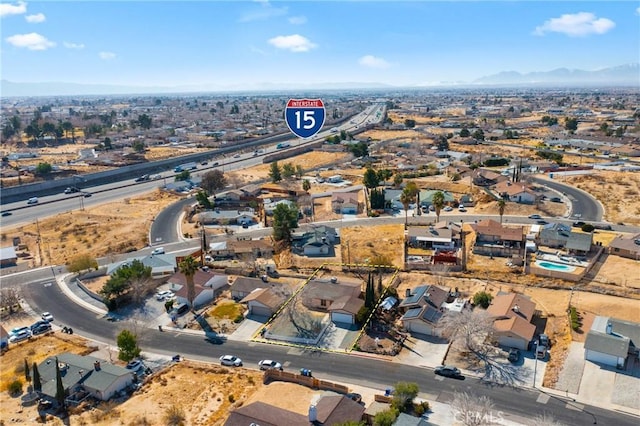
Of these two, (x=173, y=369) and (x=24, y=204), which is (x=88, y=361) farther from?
(x=24, y=204)

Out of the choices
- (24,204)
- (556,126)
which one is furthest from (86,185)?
(556,126)

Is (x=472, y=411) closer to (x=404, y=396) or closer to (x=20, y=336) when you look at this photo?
(x=404, y=396)

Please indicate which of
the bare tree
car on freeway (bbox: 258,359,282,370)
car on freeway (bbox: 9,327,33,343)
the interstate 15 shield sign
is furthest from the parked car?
the bare tree

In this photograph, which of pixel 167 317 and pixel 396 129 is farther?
pixel 396 129

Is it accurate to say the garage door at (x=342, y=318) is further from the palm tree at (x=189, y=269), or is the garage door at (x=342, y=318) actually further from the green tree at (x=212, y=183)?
the green tree at (x=212, y=183)

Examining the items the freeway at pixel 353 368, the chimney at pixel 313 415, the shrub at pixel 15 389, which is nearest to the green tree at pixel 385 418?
the chimney at pixel 313 415

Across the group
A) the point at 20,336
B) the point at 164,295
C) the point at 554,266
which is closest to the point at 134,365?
the point at 164,295

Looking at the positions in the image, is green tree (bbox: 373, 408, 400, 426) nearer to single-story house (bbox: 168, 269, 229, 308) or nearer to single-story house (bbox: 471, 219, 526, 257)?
single-story house (bbox: 168, 269, 229, 308)
